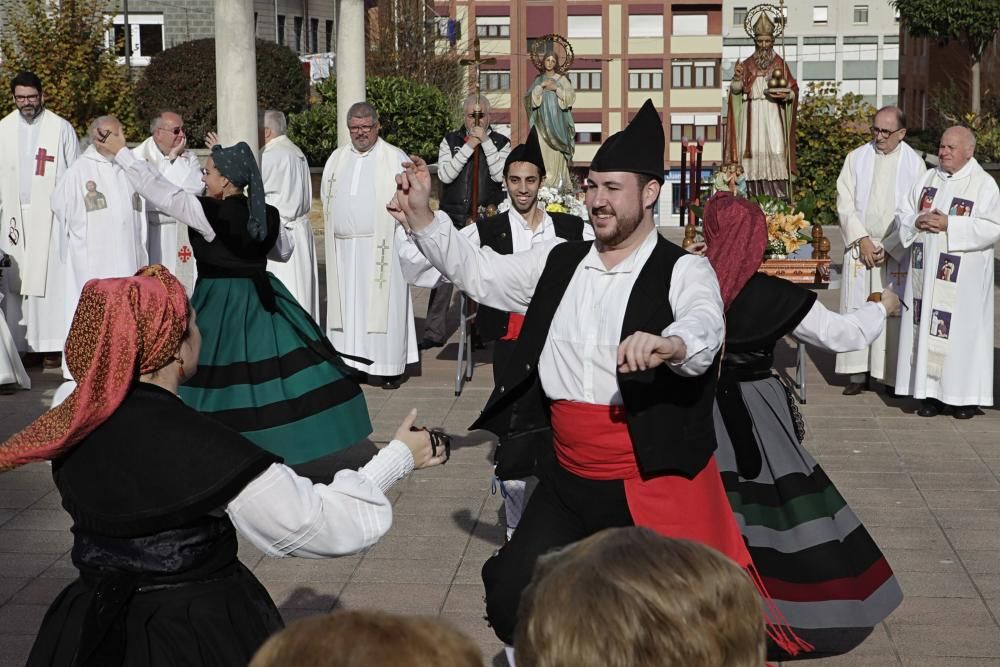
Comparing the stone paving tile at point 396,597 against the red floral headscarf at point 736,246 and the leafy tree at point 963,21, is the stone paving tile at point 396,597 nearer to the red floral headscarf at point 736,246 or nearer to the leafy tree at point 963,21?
the red floral headscarf at point 736,246

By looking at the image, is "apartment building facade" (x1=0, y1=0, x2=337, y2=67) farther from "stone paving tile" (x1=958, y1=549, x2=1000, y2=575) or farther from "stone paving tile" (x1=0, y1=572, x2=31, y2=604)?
"stone paving tile" (x1=958, y1=549, x2=1000, y2=575)

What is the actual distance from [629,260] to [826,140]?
22498 mm

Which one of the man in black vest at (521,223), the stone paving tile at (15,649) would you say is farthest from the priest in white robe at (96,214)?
the stone paving tile at (15,649)

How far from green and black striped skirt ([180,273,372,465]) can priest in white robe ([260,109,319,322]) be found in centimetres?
306

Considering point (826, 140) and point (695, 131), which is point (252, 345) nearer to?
point (826, 140)

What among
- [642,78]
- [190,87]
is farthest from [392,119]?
[642,78]

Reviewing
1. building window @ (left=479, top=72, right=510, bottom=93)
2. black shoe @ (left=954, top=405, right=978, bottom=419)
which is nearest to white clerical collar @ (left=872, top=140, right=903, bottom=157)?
black shoe @ (left=954, top=405, right=978, bottom=419)

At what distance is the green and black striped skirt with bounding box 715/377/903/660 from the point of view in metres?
5.36

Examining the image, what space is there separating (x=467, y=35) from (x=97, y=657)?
185 feet

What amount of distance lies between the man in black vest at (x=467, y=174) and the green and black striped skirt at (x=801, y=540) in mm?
6707

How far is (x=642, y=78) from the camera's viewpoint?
245 ft

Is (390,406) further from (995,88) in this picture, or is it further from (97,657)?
(995,88)

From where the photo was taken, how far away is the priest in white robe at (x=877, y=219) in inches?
427

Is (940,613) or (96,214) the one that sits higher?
(96,214)
